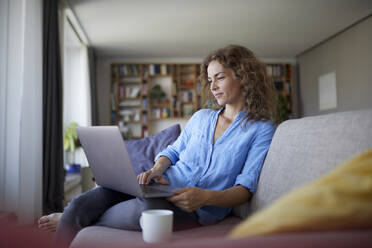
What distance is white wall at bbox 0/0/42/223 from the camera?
9.16 feet

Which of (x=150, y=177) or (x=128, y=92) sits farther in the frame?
(x=128, y=92)

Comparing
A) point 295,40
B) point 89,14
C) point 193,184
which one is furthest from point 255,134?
point 295,40

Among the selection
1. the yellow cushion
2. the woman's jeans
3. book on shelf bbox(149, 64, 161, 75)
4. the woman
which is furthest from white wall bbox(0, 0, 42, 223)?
book on shelf bbox(149, 64, 161, 75)

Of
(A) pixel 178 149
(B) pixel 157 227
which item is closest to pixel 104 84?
(A) pixel 178 149

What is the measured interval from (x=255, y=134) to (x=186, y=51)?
5.81 meters

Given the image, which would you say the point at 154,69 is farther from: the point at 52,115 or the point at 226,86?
the point at 226,86

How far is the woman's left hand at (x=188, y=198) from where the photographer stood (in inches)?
42.7

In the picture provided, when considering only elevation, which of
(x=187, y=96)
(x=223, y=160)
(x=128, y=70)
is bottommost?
(x=223, y=160)

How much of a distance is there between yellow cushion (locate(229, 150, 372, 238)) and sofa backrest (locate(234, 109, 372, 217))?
1.36 feet

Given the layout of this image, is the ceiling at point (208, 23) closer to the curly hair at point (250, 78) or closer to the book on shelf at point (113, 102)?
the book on shelf at point (113, 102)

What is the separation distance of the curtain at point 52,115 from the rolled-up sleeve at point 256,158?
264 centimetres

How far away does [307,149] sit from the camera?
3.61 feet

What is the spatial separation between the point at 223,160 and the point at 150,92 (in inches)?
243

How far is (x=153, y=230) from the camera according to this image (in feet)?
2.70
